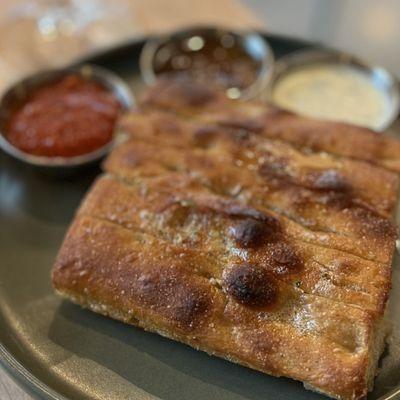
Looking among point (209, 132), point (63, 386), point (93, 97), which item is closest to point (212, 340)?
point (63, 386)

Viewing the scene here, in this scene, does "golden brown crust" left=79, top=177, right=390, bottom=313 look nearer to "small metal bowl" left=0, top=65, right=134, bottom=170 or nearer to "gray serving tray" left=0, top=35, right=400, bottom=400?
"gray serving tray" left=0, top=35, right=400, bottom=400

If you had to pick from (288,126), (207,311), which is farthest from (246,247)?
(288,126)

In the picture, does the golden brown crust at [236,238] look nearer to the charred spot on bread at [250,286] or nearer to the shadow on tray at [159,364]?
the charred spot on bread at [250,286]

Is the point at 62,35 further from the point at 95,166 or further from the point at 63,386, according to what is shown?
the point at 63,386

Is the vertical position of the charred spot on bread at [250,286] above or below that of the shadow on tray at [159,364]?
above

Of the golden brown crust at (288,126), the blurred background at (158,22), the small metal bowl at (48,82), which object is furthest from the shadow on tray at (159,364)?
the blurred background at (158,22)

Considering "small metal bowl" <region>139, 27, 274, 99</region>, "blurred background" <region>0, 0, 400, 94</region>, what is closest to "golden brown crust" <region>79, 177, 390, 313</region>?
"small metal bowl" <region>139, 27, 274, 99</region>

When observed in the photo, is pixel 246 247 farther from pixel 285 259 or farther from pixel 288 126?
pixel 288 126
